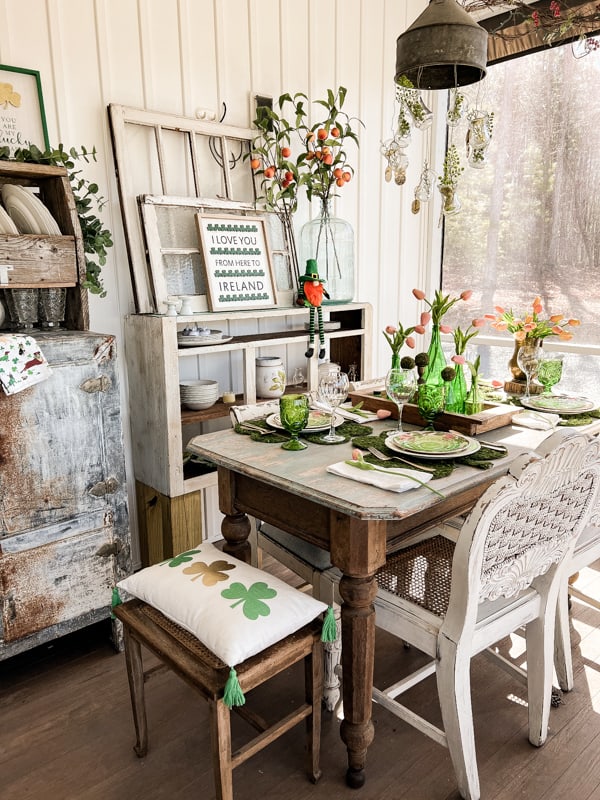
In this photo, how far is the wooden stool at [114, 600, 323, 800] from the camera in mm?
1384

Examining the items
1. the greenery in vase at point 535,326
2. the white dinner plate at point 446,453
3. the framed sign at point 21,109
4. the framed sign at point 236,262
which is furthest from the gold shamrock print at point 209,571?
the framed sign at point 21,109

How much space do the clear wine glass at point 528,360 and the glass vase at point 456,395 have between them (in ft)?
1.43

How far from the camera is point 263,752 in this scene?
70.4 inches

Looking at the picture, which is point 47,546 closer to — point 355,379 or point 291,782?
point 291,782

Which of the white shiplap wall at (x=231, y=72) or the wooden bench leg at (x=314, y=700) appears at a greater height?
the white shiplap wall at (x=231, y=72)

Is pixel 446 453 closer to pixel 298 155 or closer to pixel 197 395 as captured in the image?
pixel 197 395

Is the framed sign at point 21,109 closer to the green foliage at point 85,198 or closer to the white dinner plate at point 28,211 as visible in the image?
the green foliage at point 85,198

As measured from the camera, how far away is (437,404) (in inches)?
Answer: 76.1

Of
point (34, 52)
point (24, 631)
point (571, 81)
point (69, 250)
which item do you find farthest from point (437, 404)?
point (571, 81)

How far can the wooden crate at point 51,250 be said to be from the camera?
1977 millimetres

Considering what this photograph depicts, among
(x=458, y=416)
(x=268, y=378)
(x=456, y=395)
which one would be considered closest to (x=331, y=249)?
(x=268, y=378)

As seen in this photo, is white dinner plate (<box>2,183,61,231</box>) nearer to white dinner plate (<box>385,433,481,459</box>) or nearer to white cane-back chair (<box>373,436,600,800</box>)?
white dinner plate (<box>385,433,481,459</box>)

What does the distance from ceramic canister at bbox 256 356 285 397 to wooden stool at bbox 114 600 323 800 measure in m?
1.38

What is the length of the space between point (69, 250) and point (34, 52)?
2.72 ft
